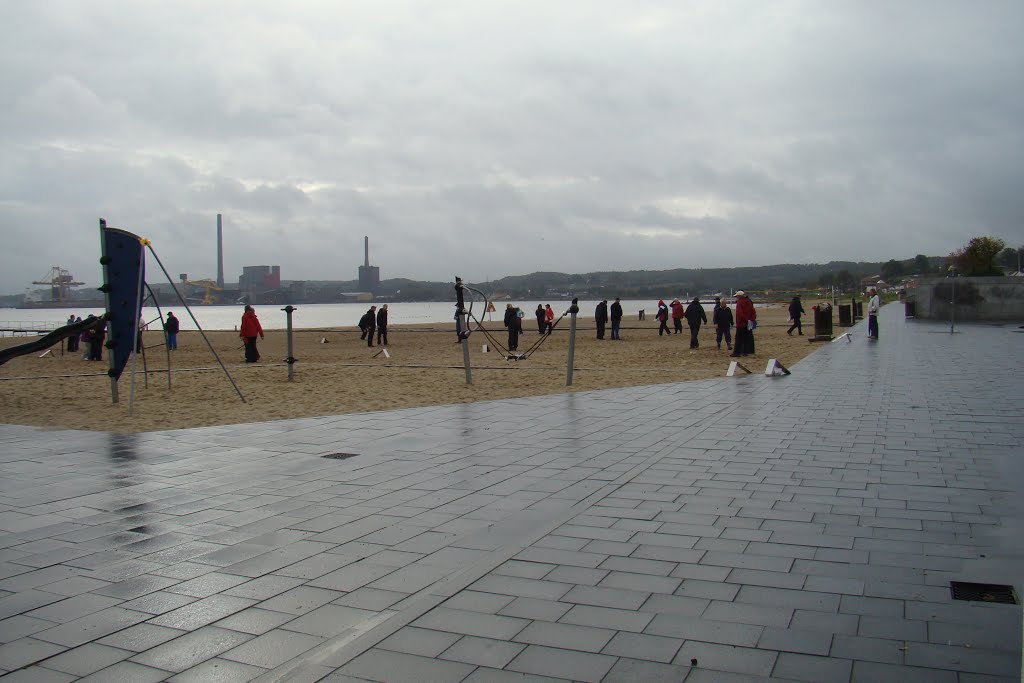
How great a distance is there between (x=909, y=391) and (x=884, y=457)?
508 cm

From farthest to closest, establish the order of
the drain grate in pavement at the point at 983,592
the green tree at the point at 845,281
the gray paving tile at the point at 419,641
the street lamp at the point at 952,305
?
the green tree at the point at 845,281, the street lamp at the point at 952,305, the drain grate in pavement at the point at 983,592, the gray paving tile at the point at 419,641

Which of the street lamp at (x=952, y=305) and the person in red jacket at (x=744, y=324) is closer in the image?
the person in red jacket at (x=744, y=324)

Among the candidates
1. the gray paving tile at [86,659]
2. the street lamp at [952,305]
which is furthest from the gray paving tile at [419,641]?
the street lamp at [952,305]

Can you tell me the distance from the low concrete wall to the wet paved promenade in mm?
30549

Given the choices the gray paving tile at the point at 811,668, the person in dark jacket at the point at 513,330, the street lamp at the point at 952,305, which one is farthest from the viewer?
the street lamp at the point at 952,305

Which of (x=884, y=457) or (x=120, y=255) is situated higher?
(x=120, y=255)

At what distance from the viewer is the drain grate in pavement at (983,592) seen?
3625 millimetres

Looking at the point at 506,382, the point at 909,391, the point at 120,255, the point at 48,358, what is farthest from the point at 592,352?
the point at 48,358

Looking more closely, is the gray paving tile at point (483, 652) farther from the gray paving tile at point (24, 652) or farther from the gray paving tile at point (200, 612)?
the gray paving tile at point (24, 652)

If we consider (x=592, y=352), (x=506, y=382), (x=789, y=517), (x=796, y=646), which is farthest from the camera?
(x=592, y=352)

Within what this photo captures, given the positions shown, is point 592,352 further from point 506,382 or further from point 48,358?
point 48,358

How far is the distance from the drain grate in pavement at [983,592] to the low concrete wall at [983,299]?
34.8m

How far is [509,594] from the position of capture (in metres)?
3.74

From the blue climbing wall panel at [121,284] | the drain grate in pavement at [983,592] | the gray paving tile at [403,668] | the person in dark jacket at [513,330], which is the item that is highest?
the blue climbing wall panel at [121,284]
